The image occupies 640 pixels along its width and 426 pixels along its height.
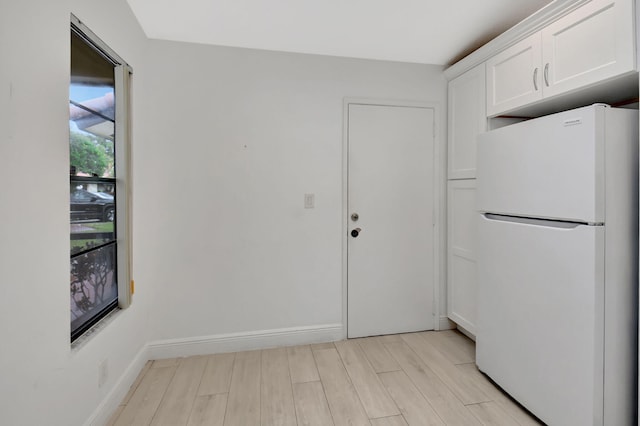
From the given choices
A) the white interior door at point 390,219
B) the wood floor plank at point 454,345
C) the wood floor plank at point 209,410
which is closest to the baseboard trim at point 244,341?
the white interior door at point 390,219

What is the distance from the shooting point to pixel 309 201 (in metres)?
2.45

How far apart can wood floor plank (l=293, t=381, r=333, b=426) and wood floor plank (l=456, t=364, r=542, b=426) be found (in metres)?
1.00

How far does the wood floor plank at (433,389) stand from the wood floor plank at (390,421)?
0.75 feet

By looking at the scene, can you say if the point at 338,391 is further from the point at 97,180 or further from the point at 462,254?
the point at 97,180

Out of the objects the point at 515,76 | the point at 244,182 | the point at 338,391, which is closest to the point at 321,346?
the point at 338,391

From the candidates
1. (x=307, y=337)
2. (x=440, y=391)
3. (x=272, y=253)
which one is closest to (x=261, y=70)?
(x=272, y=253)

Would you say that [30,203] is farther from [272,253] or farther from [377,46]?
[377,46]

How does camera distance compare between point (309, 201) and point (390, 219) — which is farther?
point (390, 219)

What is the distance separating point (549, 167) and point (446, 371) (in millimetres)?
1473

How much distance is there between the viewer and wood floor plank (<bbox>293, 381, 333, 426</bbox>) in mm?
1613

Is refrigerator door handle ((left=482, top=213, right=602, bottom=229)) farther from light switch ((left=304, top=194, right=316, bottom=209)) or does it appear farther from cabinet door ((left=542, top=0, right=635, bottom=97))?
light switch ((left=304, top=194, right=316, bottom=209))

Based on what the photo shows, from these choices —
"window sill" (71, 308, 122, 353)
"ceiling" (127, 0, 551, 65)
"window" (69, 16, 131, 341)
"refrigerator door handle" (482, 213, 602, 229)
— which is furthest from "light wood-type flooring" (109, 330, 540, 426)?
"ceiling" (127, 0, 551, 65)

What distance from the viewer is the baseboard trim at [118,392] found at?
151cm

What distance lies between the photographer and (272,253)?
2404 mm
